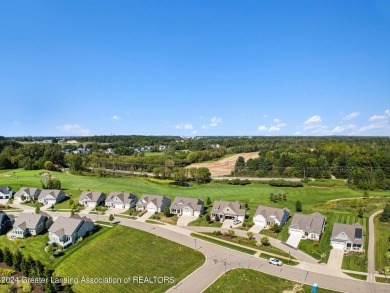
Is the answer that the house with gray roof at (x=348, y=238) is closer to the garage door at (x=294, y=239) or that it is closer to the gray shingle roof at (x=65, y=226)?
the garage door at (x=294, y=239)

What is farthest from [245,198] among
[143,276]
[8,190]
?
[8,190]

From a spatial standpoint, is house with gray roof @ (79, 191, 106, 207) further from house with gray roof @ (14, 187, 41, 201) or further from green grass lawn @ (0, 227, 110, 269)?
green grass lawn @ (0, 227, 110, 269)

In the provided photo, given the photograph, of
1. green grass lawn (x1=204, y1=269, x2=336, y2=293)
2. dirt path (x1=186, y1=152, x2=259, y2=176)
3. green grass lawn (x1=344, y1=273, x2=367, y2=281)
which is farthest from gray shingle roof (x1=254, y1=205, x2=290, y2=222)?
dirt path (x1=186, y1=152, x2=259, y2=176)

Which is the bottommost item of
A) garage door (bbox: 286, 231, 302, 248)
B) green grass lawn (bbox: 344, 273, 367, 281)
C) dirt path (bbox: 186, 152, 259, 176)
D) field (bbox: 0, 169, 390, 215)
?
green grass lawn (bbox: 344, 273, 367, 281)

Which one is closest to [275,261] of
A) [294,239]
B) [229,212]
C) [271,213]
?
[294,239]

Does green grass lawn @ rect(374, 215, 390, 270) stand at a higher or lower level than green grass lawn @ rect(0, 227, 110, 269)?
higher

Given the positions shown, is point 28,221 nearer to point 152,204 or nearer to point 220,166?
point 152,204

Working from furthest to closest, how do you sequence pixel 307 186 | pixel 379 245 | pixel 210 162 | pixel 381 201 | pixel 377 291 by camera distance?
pixel 210 162
pixel 307 186
pixel 381 201
pixel 379 245
pixel 377 291

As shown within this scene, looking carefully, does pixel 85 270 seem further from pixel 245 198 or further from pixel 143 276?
pixel 245 198
